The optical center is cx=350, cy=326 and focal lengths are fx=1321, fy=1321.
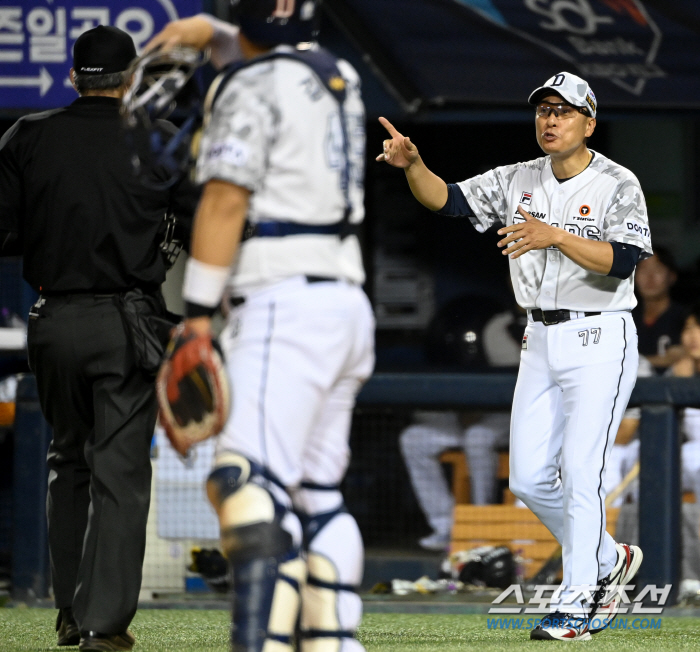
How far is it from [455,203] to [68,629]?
2052mm

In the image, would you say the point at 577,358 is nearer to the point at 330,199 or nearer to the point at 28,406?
the point at 330,199

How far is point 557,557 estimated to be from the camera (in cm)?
631

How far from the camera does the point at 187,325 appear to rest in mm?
2854

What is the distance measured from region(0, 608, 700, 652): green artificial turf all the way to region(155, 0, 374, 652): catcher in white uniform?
1443 mm

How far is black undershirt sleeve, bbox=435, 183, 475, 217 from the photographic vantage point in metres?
4.93

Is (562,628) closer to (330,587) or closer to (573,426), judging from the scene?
(573,426)

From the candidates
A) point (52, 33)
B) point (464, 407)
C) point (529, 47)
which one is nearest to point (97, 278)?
point (464, 407)

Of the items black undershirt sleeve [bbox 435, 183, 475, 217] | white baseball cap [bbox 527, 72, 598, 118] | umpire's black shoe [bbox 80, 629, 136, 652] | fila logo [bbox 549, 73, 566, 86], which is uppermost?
fila logo [bbox 549, 73, 566, 86]

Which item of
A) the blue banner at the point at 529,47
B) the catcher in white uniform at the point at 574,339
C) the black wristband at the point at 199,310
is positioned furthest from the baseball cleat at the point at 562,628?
the blue banner at the point at 529,47

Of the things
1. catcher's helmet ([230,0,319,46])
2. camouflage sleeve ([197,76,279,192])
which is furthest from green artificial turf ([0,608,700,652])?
catcher's helmet ([230,0,319,46])

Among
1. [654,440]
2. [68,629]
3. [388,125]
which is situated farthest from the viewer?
[654,440]

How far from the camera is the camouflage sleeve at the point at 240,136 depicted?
2797mm

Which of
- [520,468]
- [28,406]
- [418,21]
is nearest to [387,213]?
[418,21]

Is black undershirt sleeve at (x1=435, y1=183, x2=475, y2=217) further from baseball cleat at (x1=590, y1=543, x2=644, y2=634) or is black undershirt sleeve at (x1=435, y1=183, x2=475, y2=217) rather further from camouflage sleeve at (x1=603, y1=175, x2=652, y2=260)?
baseball cleat at (x1=590, y1=543, x2=644, y2=634)
